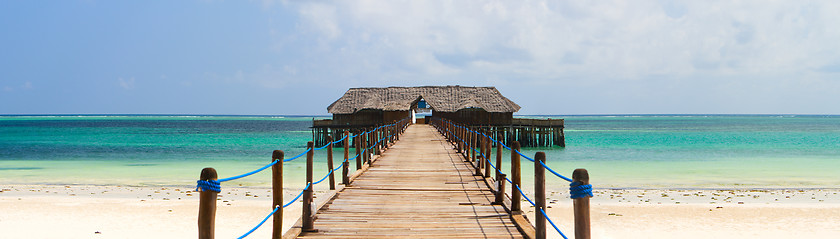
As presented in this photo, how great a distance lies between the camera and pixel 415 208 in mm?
→ 6863

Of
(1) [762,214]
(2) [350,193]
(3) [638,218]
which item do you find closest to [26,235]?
(2) [350,193]

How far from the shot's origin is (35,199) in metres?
13.7

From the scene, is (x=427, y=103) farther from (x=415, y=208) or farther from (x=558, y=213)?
(x=415, y=208)

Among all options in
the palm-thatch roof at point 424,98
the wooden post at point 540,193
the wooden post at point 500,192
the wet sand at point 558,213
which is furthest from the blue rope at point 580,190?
the palm-thatch roof at point 424,98

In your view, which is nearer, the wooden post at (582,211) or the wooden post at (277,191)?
the wooden post at (582,211)

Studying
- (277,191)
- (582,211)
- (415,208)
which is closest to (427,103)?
(415,208)

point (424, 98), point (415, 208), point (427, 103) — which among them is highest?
point (424, 98)

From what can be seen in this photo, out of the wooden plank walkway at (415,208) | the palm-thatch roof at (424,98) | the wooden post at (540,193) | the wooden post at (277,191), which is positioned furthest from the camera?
the palm-thatch roof at (424,98)

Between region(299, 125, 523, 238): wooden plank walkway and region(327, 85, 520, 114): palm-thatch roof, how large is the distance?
3166 cm

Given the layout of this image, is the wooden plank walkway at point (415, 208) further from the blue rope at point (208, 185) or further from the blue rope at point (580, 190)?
the blue rope at point (208, 185)

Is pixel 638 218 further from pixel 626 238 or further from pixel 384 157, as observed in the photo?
pixel 384 157

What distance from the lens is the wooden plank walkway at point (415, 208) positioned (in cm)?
565

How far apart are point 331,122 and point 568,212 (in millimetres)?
29857

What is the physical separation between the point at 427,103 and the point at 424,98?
48 centimetres
